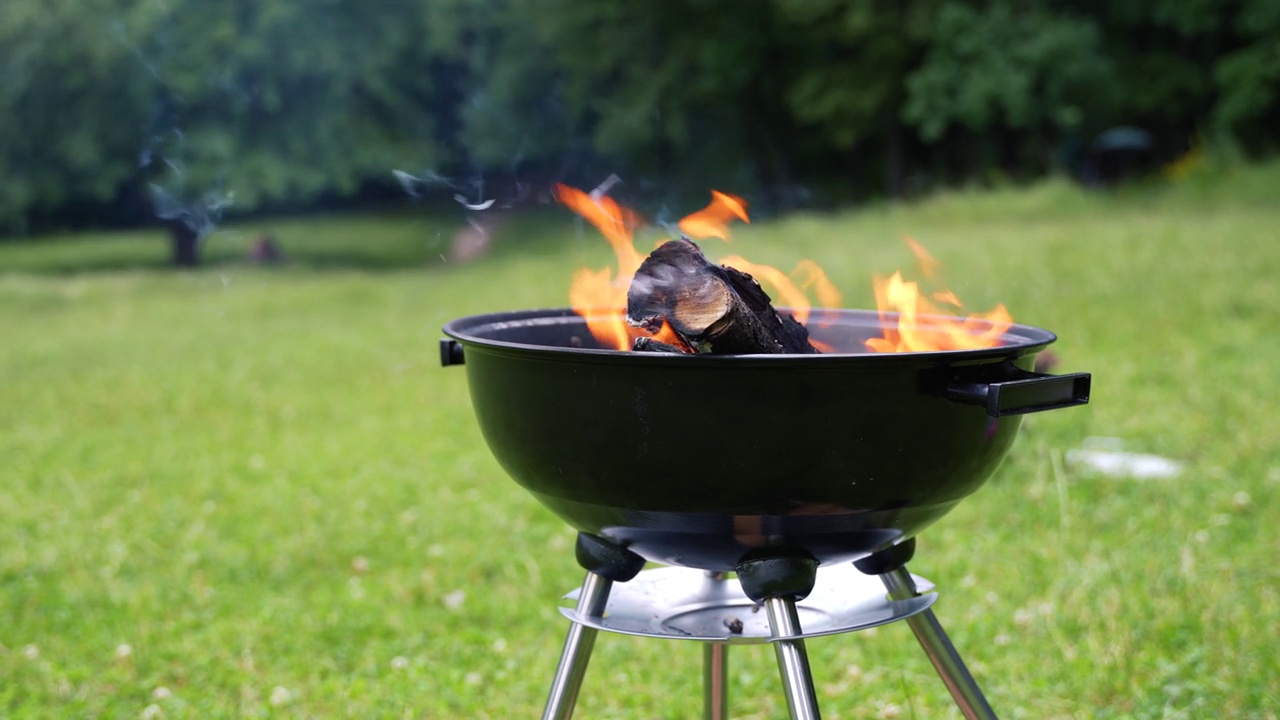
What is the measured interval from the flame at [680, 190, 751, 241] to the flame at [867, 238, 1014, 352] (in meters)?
0.25

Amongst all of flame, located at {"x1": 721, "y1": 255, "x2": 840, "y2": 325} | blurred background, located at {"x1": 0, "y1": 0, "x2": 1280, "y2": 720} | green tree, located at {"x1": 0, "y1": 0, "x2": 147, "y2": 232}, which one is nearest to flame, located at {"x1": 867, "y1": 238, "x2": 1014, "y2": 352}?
flame, located at {"x1": 721, "y1": 255, "x2": 840, "y2": 325}

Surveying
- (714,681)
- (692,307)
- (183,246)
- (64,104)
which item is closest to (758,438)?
(692,307)

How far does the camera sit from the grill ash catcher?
1.37m

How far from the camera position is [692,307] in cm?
141

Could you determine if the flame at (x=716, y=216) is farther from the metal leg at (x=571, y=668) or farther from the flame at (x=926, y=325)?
the metal leg at (x=571, y=668)

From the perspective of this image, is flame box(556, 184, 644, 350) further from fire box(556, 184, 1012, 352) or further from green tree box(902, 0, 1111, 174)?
green tree box(902, 0, 1111, 174)

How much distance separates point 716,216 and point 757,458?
0.55 m

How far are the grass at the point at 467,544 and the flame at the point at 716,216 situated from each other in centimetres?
46

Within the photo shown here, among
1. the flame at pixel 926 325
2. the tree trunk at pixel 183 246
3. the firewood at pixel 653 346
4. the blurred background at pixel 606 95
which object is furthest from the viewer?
the tree trunk at pixel 183 246

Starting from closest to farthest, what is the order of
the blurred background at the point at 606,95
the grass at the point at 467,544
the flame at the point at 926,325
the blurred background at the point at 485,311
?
the flame at the point at 926,325 → the grass at the point at 467,544 → the blurred background at the point at 485,311 → the blurred background at the point at 606,95

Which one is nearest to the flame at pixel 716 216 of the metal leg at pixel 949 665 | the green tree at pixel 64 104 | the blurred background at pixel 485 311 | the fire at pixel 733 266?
the fire at pixel 733 266

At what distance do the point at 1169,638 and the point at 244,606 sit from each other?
2637 millimetres

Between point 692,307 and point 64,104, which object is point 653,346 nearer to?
point 692,307

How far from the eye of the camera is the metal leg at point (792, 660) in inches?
55.0
